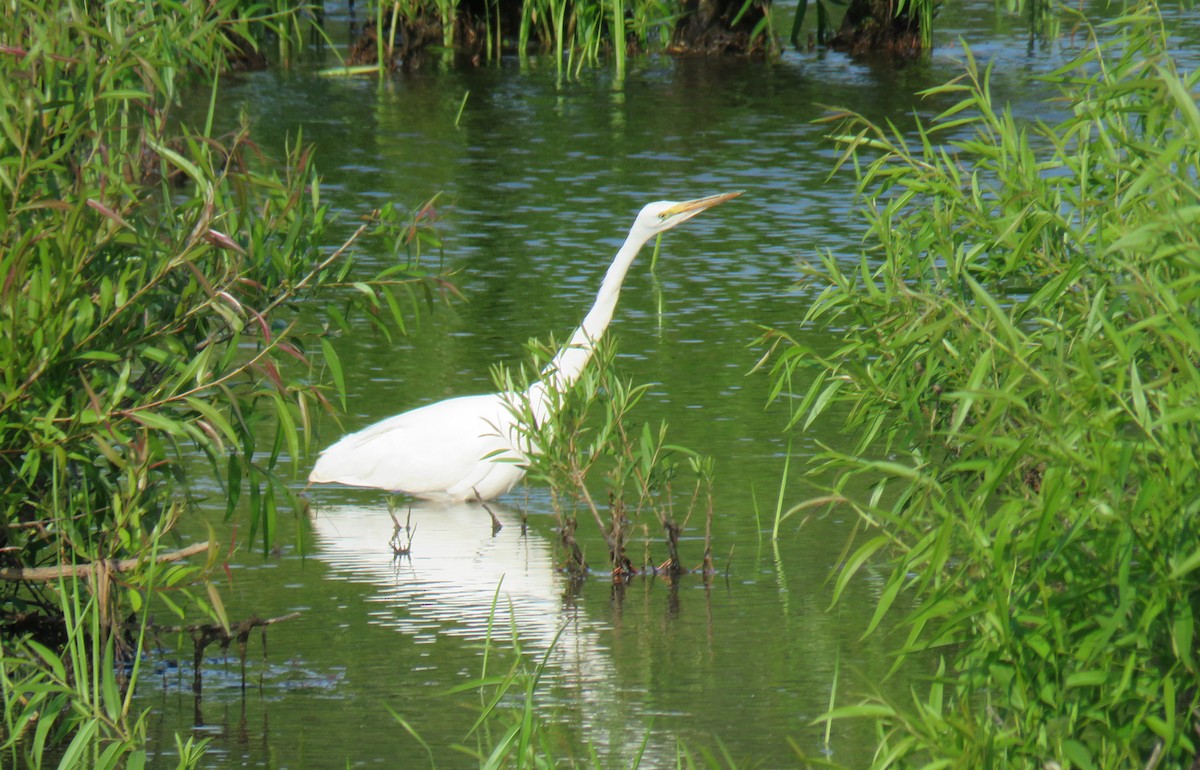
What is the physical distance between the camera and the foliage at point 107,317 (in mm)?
3836

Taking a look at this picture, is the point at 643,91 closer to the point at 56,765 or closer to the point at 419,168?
the point at 419,168

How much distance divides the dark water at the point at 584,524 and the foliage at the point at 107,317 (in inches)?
16.7

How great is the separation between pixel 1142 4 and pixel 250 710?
277cm

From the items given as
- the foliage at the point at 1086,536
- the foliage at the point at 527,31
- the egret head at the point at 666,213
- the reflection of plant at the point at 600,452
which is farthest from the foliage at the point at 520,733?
the foliage at the point at 527,31

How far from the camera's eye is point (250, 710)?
180 inches

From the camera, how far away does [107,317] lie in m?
3.96

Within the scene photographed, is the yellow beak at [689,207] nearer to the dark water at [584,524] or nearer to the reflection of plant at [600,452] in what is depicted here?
the dark water at [584,524]

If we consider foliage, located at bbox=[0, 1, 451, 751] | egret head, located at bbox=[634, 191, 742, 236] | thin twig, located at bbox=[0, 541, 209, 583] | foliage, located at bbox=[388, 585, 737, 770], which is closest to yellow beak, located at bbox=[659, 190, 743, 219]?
egret head, located at bbox=[634, 191, 742, 236]

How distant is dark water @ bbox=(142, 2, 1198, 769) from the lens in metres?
4.55

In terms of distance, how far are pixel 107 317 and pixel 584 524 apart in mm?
2599

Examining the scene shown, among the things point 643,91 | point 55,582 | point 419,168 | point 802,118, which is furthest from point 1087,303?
point 643,91

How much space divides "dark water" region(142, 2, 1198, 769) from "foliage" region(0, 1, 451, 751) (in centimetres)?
42

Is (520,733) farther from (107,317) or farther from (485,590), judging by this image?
(485,590)

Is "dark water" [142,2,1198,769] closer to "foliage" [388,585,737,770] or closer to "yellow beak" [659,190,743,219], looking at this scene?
"foliage" [388,585,737,770]
